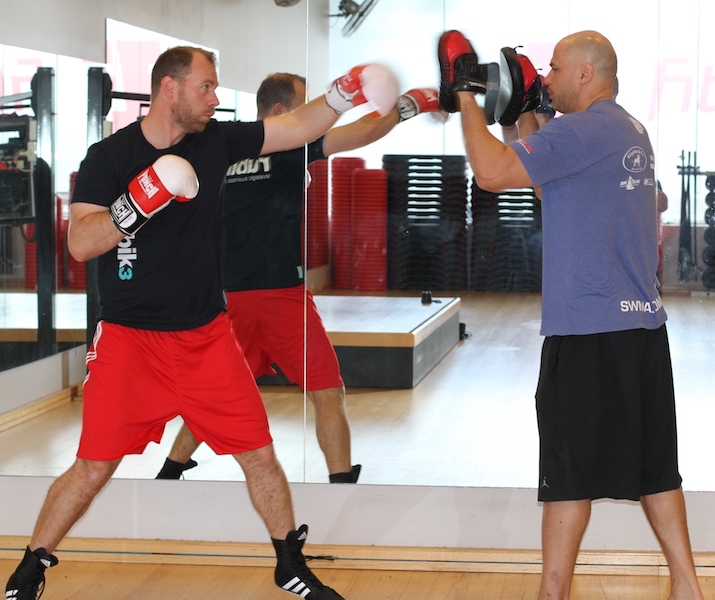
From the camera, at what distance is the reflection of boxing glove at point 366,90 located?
115 inches

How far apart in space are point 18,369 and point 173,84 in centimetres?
184

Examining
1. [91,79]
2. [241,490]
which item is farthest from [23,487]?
[91,79]

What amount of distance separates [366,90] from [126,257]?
0.83m

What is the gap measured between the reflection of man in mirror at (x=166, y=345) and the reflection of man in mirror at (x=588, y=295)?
0.61 m

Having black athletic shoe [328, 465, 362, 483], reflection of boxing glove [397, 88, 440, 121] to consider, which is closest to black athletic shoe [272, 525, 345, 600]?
black athletic shoe [328, 465, 362, 483]

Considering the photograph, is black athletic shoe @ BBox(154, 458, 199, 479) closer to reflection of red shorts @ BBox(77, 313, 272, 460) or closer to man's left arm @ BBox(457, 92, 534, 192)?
reflection of red shorts @ BBox(77, 313, 272, 460)

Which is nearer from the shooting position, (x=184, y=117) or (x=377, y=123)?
(x=184, y=117)

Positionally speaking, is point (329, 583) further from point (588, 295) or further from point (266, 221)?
point (588, 295)

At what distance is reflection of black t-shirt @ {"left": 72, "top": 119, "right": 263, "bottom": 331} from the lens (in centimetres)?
283

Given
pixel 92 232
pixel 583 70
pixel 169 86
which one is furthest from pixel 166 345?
pixel 583 70

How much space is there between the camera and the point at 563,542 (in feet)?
8.43

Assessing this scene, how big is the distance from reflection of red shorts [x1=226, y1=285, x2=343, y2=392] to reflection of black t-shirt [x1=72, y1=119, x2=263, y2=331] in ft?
1.48

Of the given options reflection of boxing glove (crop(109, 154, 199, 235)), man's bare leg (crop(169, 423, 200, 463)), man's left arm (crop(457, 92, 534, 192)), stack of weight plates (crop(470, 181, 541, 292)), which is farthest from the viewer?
man's bare leg (crop(169, 423, 200, 463))

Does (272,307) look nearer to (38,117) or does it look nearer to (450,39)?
(450,39)
